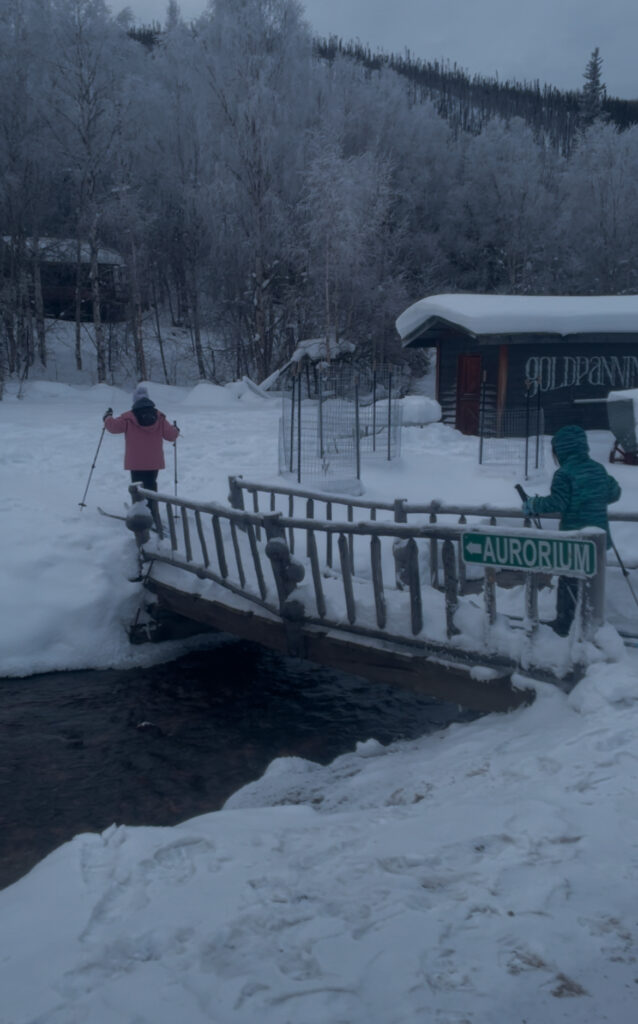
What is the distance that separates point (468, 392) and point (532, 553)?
56.5 ft

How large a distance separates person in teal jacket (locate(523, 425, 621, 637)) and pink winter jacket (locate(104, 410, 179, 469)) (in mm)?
5148

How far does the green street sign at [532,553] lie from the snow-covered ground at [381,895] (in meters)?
0.65

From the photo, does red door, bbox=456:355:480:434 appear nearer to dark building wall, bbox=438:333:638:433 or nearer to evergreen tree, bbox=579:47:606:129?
dark building wall, bbox=438:333:638:433

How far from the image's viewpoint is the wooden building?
19.0 metres

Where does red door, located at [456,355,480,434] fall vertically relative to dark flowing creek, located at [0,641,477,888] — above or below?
above

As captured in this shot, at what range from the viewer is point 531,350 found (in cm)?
2005

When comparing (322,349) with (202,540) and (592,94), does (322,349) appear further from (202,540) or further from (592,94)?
(592,94)

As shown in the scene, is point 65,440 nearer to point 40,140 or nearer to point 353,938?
point 353,938

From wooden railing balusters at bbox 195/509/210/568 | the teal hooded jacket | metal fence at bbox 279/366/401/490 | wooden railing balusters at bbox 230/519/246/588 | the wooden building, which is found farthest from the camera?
the wooden building

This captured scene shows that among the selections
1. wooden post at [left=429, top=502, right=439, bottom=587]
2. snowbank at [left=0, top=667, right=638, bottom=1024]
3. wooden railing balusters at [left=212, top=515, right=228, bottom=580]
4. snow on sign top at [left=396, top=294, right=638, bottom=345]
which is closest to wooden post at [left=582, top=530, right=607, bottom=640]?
snowbank at [left=0, top=667, right=638, bottom=1024]

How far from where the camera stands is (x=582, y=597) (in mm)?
4637

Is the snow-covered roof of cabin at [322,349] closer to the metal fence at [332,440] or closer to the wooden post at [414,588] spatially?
the metal fence at [332,440]

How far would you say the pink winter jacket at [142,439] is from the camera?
9367 mm

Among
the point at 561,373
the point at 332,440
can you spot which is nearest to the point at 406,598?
the point at 332,440
